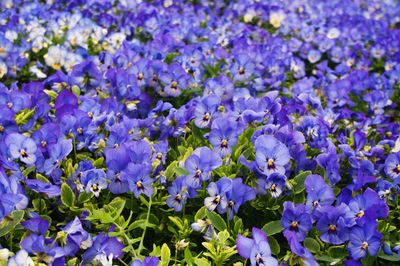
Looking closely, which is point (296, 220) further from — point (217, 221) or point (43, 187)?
point (43, 187)

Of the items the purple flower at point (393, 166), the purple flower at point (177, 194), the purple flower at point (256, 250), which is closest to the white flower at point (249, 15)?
the purple flower at point (393, 166)

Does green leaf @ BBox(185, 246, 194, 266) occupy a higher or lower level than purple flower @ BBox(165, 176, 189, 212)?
lower

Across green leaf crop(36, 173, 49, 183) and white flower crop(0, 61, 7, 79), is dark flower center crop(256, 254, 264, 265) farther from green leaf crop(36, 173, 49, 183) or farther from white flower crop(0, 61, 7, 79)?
white flower crop(0, 61, 7, 79)

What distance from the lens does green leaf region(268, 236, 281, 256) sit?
1818 millimetres

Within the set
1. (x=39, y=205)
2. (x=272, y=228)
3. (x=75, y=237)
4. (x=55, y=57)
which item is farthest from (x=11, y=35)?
(x=272, y=228)

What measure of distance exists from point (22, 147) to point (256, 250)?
0.88 metres

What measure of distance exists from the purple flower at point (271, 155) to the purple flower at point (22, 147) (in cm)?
77

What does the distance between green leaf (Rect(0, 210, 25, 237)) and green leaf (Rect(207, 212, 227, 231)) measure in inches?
23.0

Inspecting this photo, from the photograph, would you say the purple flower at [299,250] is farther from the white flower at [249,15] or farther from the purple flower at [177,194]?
the white flower at [249,15]

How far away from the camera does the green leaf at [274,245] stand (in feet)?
5.96

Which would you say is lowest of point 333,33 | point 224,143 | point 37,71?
point 333,33

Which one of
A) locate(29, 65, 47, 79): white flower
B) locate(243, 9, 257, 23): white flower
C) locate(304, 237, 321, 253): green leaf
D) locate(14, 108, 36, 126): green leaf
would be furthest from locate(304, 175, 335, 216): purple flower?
locate(243, 9, 257, 23): white flower

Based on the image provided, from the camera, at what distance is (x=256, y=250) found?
1.69 meters

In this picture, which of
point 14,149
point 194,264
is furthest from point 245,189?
point 14,149
